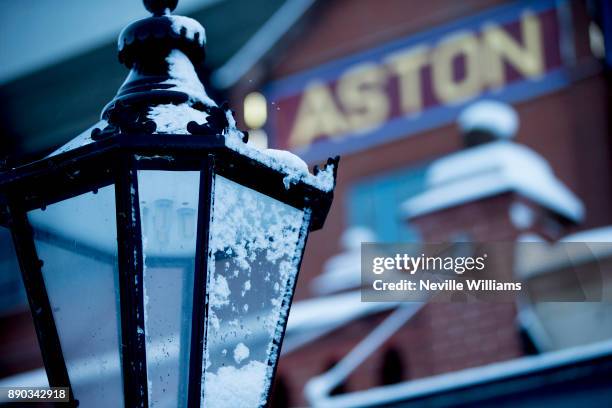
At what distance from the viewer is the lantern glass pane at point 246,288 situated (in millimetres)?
2467

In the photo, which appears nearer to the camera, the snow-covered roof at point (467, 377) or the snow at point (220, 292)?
the snow at point (220, 292)

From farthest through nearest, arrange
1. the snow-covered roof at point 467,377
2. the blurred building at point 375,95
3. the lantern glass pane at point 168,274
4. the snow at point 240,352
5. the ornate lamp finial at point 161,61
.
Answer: the blurred building at point 375,95
the snow-covered roof at point 467,377
the ornate lamp finial at point 161,61
the snow at point 240,352
the lantern glass pane at point 168,274

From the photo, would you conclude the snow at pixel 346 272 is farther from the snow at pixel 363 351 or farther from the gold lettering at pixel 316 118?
the gold lettering at pixel 316 118

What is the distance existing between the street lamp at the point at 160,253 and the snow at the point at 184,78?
9 cm

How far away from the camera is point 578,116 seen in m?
12.3

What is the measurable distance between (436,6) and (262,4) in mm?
2992

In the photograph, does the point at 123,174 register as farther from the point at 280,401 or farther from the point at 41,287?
the point at 280,401

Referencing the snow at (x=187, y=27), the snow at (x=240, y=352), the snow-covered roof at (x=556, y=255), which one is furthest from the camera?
the snow-covered roof at (x=556, y=255)

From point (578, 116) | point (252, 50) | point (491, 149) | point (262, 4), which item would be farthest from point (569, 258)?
point (262, 4)

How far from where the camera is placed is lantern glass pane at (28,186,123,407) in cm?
247

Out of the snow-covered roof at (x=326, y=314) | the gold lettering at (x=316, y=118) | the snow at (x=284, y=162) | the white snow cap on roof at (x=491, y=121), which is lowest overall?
the snow at (x=284, y=162)

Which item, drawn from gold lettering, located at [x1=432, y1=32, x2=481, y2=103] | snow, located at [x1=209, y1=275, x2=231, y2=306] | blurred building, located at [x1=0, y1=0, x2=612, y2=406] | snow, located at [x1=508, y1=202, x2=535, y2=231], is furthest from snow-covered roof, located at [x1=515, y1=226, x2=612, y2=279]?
gold lettering, located at [x1=432, y1=32, x2=481, y2=103]

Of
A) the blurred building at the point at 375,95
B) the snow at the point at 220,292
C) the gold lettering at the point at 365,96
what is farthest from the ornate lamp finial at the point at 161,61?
the gold lettering at the point at 365,96

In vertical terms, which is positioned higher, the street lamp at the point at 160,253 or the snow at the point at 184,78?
the snow at the point at 184,78
